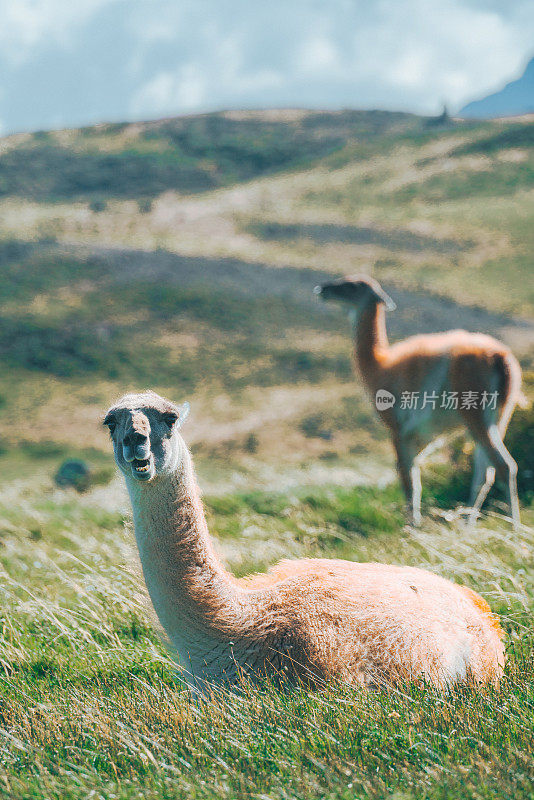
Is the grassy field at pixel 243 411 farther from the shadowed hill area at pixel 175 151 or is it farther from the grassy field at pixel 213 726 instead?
the shadowed hill area at pixel 175 151

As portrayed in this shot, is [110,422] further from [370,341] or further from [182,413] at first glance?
[370,341]

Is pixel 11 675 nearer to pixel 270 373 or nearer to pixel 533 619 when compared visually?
pixel 533 619

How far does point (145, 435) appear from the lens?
3.16 metres

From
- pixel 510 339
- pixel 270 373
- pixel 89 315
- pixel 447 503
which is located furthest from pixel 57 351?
pixel 447 503

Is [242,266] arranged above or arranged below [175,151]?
below

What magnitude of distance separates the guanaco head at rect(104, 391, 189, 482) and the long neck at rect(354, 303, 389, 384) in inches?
246

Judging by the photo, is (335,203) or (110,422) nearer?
(110,422)

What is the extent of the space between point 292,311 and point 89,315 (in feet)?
37.4

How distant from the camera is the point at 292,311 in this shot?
42531mm

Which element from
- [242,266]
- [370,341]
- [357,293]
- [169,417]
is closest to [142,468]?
[169,417]

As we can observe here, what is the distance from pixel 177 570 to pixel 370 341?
6.69 metres

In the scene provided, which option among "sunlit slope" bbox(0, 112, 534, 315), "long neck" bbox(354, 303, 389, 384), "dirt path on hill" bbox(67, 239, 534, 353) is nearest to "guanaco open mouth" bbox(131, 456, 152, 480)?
"long neck" bbox(354, 303, 389, 384)

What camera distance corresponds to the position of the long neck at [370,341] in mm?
9586

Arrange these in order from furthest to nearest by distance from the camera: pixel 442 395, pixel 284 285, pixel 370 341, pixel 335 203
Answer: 1. pixel 335 203
2. pixel 284 285
3. pixel 370 341
4. pixel 442 395
